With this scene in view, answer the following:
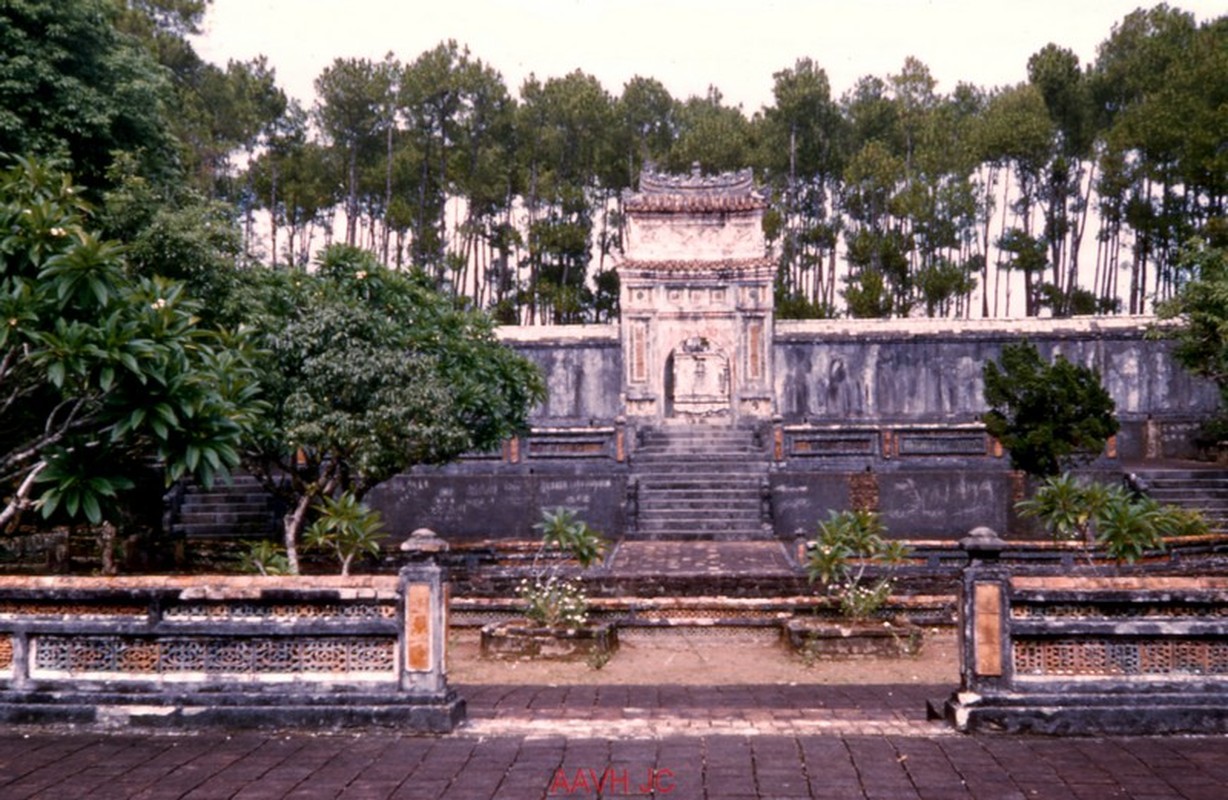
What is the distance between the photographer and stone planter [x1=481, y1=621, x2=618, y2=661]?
443 inches

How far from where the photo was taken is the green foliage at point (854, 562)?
11906 millimetres

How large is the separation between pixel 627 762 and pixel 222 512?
15010mm

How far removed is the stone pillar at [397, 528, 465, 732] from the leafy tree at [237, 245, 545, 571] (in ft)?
22.4

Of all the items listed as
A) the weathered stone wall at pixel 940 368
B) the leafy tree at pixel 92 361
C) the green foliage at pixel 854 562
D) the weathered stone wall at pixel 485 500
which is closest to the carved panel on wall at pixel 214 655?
the leafy tree at pixel 92 361

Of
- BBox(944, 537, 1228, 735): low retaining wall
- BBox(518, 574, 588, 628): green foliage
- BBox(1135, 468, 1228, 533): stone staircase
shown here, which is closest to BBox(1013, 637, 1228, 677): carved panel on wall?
BBox(944, 537, 1228, 735): low retaining wall

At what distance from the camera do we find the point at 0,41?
1653 centimetres

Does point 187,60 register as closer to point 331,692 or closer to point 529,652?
point 529,652

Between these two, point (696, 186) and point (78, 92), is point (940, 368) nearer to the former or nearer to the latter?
point (696, 186)

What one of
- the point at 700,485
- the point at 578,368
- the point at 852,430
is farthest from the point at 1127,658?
the point at 578,368

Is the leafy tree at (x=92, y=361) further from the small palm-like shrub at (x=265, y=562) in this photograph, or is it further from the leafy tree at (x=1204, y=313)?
the leafy tree at (x=1204, y=313)

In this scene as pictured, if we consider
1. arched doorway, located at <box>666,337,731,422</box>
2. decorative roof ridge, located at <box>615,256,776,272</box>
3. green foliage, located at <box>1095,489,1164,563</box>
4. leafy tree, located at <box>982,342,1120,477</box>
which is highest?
decorative roof ridge, located at <box>615,256,776,272</box>

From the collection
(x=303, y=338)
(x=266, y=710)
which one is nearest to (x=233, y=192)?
(x=303, y=338)

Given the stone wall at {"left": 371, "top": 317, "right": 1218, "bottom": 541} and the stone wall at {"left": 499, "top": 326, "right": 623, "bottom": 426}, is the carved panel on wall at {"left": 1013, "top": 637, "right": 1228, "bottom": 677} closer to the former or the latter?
the stone wall at {"left": 371, "top": 317, "right": 1218, "bottom": 541}

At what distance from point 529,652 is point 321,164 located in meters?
30.2
